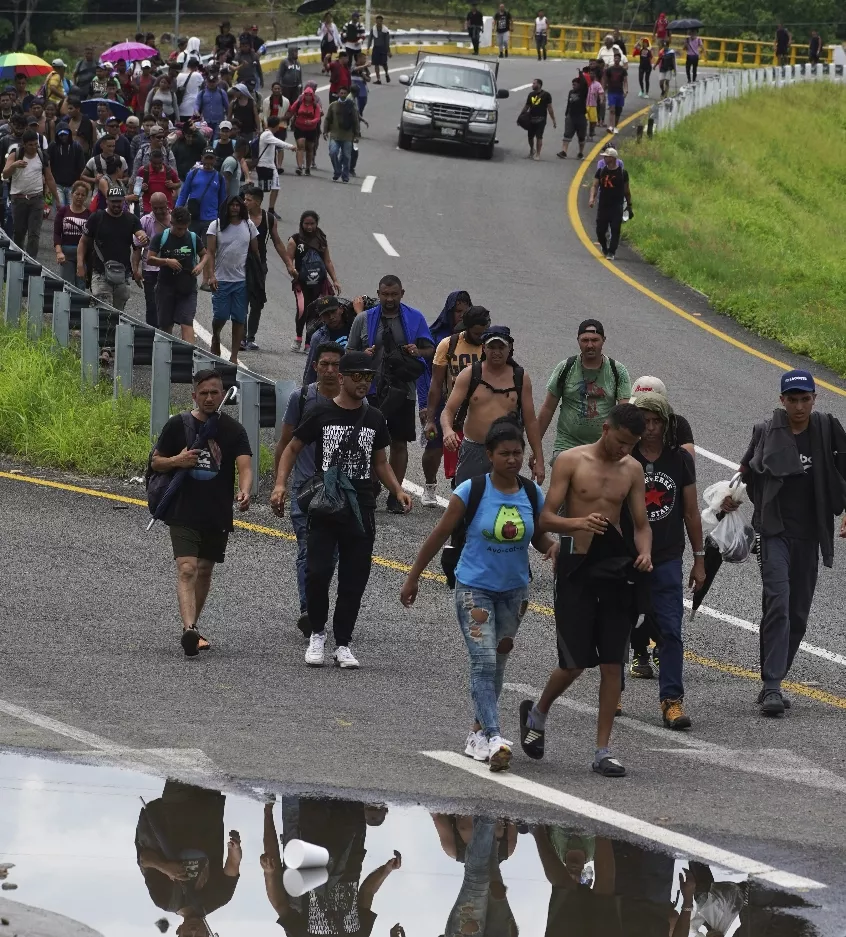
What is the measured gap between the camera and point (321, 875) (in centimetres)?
665

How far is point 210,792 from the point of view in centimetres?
752

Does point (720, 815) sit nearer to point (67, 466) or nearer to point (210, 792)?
point (210, 792)

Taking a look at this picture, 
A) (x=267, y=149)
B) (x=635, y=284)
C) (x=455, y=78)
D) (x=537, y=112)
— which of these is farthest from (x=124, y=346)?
(x=455, y=78)

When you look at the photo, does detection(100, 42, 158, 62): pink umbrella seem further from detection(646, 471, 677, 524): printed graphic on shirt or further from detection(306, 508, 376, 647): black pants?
detection(646, 471, 677, 524): printed graphic on shirt

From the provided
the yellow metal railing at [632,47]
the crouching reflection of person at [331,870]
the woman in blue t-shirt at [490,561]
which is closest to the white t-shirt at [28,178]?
the woman in blue t-shirt at [490,561]

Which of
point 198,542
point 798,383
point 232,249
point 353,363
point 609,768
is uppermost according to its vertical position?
point 798,383

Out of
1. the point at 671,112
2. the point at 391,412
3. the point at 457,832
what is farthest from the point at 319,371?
the point at 671,112

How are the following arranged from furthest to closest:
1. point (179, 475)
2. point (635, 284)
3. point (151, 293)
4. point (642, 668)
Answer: point (635, 284) → point (151, 293) → point (642, 668) → point (179, 475)

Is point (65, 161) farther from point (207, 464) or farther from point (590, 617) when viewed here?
point (590, 617)

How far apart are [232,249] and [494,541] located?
9.68m

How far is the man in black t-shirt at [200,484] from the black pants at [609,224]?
1793cm

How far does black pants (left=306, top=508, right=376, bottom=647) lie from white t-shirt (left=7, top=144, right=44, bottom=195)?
13658 millimetres

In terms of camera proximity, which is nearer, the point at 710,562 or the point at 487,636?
the point at 487,636

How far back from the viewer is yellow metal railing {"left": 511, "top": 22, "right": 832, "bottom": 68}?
2611 inches
